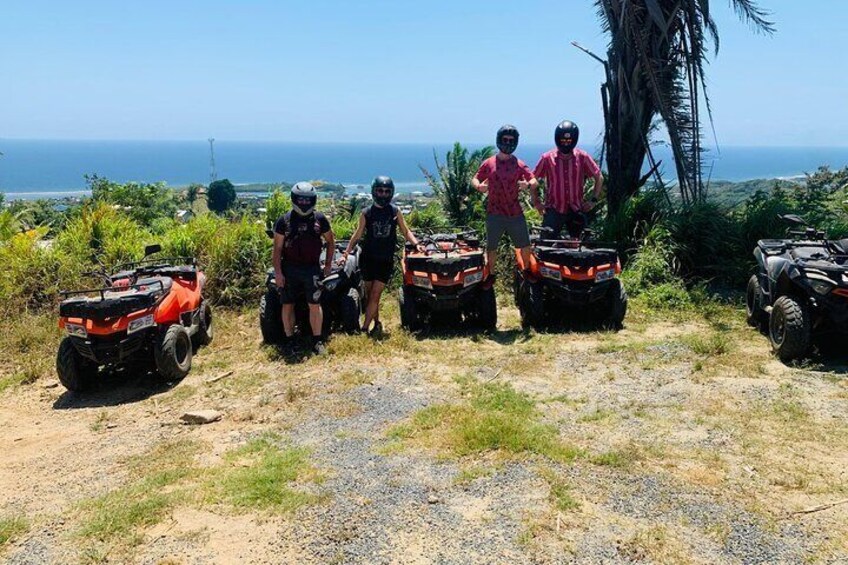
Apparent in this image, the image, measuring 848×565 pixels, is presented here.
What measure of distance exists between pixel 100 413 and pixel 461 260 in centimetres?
392

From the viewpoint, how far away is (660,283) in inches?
381

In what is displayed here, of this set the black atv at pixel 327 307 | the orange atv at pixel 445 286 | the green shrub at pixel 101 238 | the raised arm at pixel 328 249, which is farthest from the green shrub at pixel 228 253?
the orange atv at pixel 445 286

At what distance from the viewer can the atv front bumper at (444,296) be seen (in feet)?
24.8

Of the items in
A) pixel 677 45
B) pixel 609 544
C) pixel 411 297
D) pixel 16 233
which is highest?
pixel 677 45

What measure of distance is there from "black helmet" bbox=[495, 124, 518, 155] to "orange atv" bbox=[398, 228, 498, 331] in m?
1.22

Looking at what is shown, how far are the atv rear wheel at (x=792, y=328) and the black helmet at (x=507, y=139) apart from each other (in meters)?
3.24

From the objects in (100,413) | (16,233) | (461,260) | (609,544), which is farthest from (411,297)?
(16,233)

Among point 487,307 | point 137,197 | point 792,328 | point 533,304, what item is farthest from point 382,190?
point 137,197

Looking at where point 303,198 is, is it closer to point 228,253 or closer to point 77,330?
point 77,330

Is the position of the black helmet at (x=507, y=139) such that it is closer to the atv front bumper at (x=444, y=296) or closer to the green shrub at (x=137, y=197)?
the atv front bumper at (x=444, y=296)

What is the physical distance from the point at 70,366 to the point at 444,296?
385 cm

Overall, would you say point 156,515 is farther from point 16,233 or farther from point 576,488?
point 16,233

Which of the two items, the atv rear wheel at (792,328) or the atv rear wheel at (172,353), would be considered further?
the atv rear wheel at (172,353)

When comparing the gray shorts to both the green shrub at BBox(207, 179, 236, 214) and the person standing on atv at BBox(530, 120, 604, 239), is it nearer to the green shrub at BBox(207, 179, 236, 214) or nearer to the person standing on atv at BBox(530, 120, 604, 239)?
the person standing on atv at BBox(530, 120, 604, 239)
